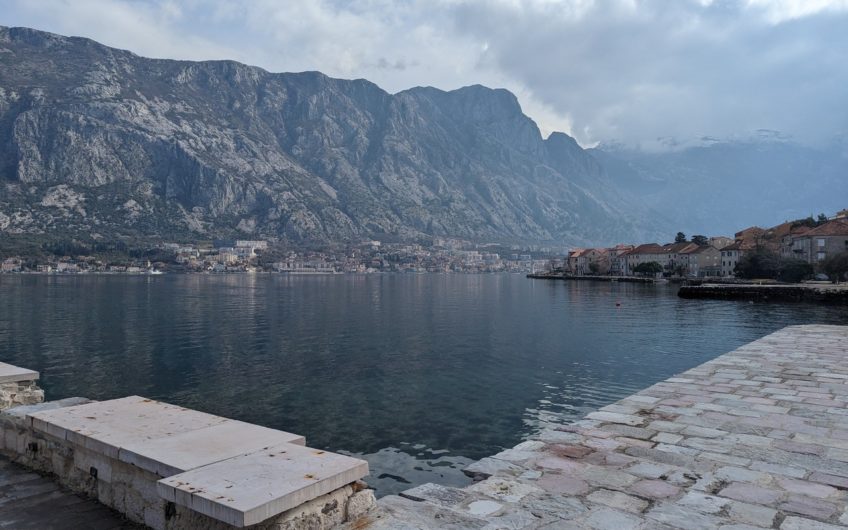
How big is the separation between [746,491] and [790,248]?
417 ft

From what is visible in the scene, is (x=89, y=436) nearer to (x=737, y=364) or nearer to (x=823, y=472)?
(x=823, y=472)

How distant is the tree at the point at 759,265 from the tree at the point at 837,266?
39.4 ft

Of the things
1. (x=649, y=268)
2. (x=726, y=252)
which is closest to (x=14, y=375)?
(x=726, y=252)

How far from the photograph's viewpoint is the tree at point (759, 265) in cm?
10438

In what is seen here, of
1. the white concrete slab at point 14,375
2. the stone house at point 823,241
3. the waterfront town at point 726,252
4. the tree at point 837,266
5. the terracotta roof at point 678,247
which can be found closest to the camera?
the white concrete slab at point 14,375

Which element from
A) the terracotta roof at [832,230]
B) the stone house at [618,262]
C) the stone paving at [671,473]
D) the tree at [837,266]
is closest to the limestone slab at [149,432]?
the stone paving at [671,473]

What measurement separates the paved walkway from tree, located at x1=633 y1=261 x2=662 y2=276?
157073 mm

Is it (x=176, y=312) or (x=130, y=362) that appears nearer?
(x=130, y=362)

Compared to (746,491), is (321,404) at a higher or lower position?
lower

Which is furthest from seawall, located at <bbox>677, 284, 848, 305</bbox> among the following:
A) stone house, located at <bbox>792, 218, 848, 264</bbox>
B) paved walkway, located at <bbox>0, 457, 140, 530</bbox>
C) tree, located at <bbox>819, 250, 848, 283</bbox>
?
paved walkway, located at <bbox>0, 457, 140, 530</bbox>

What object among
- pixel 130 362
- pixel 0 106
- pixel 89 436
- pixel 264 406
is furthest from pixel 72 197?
pixel 89 436

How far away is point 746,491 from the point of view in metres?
6.85

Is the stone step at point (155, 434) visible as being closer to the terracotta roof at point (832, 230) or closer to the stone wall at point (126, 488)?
the stone wall at point (126, 488)

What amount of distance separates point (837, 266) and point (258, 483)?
103 m
